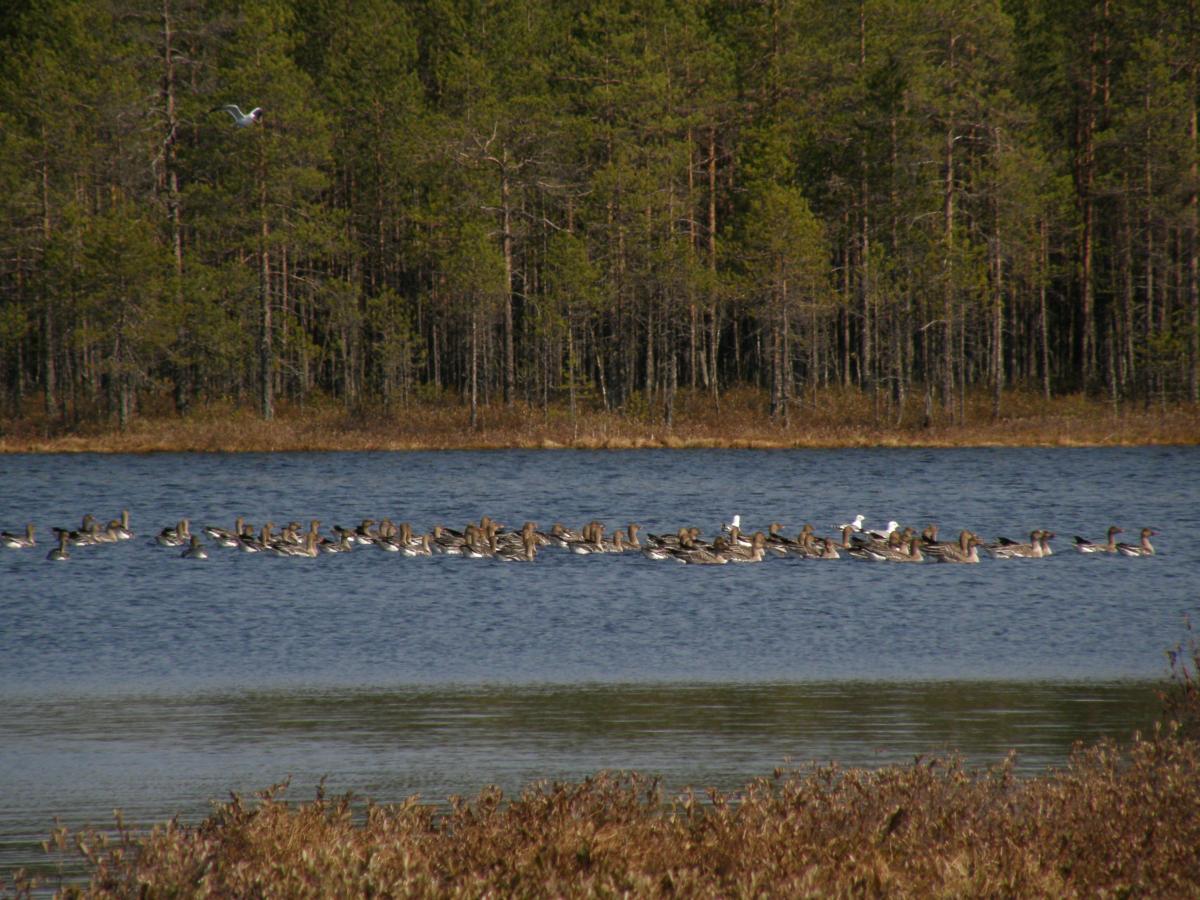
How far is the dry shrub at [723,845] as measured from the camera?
743 centimetres

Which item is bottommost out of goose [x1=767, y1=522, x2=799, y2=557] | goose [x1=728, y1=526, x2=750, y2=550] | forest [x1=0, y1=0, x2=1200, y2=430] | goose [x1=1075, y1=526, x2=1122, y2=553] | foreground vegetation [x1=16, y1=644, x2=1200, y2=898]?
goose [x1=1075, y1=526, x2=1122, y2=553]

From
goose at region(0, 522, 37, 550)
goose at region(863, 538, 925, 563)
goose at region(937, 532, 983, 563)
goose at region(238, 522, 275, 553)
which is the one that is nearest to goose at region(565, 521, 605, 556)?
goose at region(863, 538, 925, 563)

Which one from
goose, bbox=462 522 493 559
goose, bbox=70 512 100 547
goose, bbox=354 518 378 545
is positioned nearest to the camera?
goose, bbox=462 522 493 559

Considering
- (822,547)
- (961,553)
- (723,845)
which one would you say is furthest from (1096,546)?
(723,845)

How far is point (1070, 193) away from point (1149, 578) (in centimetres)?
4041

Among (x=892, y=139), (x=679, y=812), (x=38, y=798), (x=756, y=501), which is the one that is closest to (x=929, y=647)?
(x=679, y=812)

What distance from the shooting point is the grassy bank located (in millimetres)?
54375

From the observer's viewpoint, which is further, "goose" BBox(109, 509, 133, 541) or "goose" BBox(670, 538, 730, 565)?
"goose" BBox(109, 509, 133, 541)

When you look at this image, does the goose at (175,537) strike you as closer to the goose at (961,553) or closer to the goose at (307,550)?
the goose at (307,550)

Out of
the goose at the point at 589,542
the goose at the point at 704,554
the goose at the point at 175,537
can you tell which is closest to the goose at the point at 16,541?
the goose at the point at 175,537

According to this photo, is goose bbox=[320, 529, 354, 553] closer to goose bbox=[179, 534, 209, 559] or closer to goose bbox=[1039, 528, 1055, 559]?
→ goose bbox=[179, 534, 209, 559]

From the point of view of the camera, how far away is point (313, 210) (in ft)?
208

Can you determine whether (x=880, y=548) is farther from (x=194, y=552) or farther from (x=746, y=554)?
(x=194, y=552)

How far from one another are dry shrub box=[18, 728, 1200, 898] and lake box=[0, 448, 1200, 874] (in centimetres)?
189
